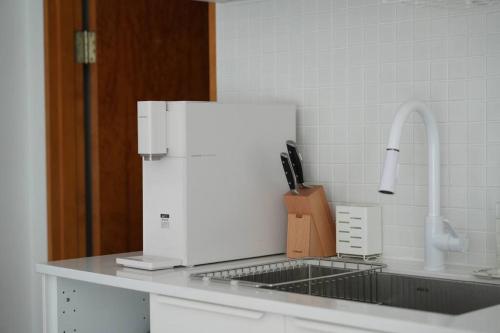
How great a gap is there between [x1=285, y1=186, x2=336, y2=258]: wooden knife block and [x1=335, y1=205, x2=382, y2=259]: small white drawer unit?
5 centimetres

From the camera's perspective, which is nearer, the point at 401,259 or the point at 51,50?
the point at 401,259

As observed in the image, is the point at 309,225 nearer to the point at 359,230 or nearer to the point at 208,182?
the point at 359,230

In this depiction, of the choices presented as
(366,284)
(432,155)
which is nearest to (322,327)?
(366,284)

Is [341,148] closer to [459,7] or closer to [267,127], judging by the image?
[267,127]

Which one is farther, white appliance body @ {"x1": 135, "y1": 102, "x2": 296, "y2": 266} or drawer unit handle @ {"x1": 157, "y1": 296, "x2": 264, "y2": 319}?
white appliance body @ {"x1": 135, "y1": 102, "x2": 296, "y2": 266}

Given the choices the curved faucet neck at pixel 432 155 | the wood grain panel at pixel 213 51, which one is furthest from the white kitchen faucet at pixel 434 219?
the wood grain panel at pixel 213 51

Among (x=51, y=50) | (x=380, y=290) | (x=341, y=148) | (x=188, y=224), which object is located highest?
(x=51, y=50)

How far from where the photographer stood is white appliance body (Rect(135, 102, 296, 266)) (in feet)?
7.10

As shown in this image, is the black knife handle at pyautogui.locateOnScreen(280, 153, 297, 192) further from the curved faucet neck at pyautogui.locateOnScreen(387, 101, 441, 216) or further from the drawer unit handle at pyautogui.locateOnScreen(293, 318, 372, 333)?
the drawer unit handle at pyautogui.locateOnScreen(293, 318, 372, 333)

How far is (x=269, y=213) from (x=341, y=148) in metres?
0.27

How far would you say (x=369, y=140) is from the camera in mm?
2316

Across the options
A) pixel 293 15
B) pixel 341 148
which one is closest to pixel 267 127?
pixel 341 148

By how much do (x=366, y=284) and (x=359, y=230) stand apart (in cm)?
19

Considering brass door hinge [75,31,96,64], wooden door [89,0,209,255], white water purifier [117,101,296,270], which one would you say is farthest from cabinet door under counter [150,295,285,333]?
brass door hinge [75,31,96,64]
